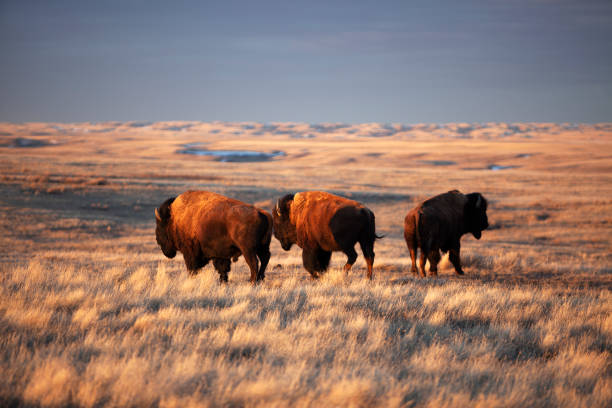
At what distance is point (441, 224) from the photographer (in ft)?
38.5

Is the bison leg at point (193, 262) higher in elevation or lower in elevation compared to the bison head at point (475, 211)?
lower

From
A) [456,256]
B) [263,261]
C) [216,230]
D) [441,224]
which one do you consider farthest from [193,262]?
[456,256]

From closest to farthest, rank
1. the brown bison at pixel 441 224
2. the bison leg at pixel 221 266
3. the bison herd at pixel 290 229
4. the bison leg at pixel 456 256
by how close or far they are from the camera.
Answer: the bison herd at pixel 290 229, the bison leg at pixel 221 266, the brown bison at pixel 441 224, the bison leg at pixel 456 256

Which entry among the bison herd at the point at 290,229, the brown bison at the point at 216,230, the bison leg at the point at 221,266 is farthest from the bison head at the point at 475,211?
the bison leg at the point at 221,266

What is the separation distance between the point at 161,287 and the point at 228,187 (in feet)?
103

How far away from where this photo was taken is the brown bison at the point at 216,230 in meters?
8.91

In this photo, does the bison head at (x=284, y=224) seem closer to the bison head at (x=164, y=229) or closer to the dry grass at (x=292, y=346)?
the bison head at (x=164, y=229)

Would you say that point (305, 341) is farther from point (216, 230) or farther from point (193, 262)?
point (193, 262)

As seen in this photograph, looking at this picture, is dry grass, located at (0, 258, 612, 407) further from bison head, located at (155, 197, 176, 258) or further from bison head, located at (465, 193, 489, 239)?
bison head, located at (465, 193, 489, 239)

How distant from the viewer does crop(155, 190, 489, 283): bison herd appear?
29.7 feet

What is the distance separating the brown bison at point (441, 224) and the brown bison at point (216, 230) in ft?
13.0

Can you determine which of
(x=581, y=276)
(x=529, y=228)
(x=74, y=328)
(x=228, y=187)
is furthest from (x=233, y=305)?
(x=228, y=187)

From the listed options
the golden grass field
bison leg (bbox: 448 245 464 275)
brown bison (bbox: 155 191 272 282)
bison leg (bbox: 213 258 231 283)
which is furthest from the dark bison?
bison leg (bbox: 448 245 464 275)

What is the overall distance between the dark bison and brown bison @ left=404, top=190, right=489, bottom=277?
1.56m
